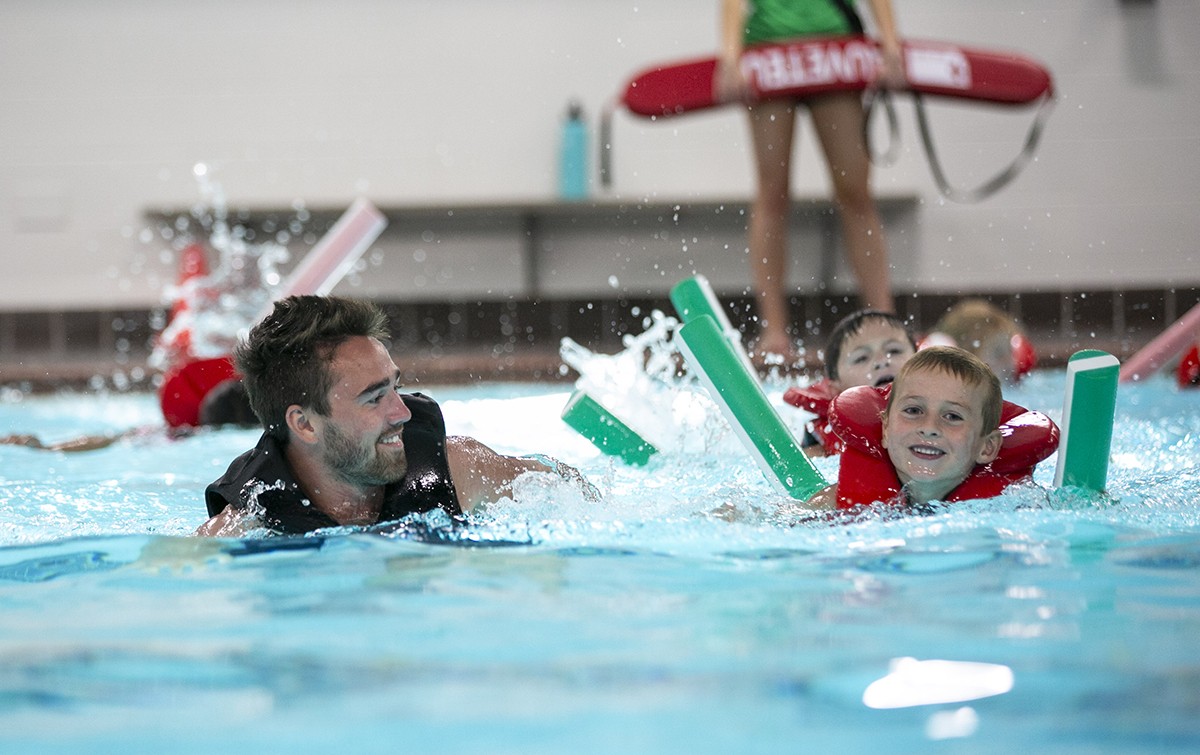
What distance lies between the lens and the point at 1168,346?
4.86 meters

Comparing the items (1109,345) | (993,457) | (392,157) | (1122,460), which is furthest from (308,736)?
(392,157)

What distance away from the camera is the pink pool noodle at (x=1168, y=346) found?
481 centimetres

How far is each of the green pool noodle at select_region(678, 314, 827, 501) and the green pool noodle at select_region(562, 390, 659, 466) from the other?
639 millimetres

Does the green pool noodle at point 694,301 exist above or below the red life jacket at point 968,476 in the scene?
above

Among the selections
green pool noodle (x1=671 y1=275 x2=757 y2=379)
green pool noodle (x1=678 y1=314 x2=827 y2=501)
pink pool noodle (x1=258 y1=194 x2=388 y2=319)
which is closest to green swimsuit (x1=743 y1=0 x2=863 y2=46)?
pink pool noodle (x1=258 y1=194 x2=388 y2=319)

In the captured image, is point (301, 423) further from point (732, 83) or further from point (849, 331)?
point (732, 83)

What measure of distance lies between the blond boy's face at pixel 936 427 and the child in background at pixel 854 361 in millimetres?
727

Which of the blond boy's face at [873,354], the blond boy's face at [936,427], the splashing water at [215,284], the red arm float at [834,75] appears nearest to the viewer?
the blond boy's face at [936,427]

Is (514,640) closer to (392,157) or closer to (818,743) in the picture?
(818,743)

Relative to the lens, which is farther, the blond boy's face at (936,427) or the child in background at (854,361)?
the child in background at (854,361)

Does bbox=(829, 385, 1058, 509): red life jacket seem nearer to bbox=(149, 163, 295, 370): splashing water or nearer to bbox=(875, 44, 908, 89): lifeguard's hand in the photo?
bbox=(875, 44, 908, 89): lifeguard's hand

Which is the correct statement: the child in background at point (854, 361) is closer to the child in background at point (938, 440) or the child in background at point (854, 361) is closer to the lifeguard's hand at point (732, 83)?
the child in background at point (938, 440)

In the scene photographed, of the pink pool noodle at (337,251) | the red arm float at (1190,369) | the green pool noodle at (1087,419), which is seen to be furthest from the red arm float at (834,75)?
the green pool noodle at (1087,419)

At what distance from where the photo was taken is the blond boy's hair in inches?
110
